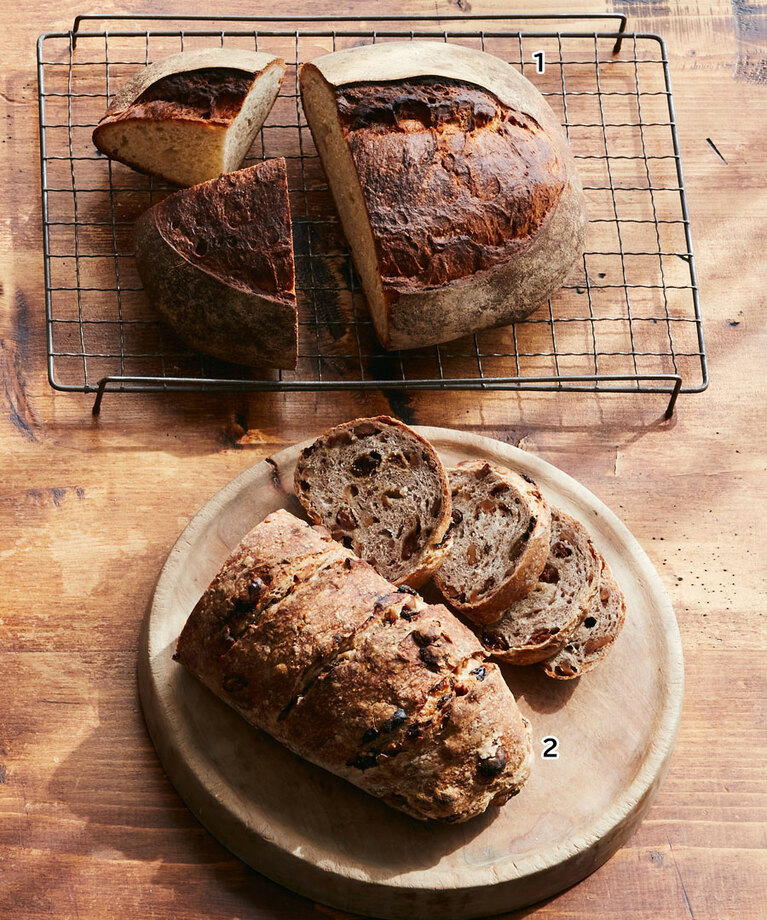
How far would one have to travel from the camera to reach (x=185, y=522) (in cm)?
308

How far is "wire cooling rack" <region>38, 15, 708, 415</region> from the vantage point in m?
3.27

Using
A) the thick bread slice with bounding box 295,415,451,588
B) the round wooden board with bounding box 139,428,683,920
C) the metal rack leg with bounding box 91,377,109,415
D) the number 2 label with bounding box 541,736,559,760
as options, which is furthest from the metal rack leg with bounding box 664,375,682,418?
the metal rack leg with bounding box 91,377,109,415

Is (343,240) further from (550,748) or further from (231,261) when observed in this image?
(550,748)

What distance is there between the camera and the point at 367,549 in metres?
2.85

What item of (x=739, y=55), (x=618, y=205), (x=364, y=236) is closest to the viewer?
(x=364, y=236)

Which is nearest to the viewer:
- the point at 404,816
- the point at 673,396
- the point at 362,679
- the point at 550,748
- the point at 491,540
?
the point at 362,679

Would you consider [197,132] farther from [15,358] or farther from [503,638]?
[503,638]

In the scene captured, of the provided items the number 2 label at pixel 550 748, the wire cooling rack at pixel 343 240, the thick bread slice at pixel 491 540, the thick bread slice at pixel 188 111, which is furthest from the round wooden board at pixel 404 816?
the thick bread slice at pixel 188 111

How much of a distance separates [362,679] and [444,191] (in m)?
1.40

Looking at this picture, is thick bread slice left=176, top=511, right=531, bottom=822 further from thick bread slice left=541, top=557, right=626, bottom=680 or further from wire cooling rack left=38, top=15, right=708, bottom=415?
wire cooling rack left=38, top=15, right=708, bottom=415

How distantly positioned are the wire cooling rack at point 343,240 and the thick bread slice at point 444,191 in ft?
0.50

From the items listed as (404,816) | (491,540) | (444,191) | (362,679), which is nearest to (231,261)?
(444,191)

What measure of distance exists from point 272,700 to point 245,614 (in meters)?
0.20

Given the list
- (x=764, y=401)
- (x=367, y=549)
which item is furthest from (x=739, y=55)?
(x=367, y=549)
